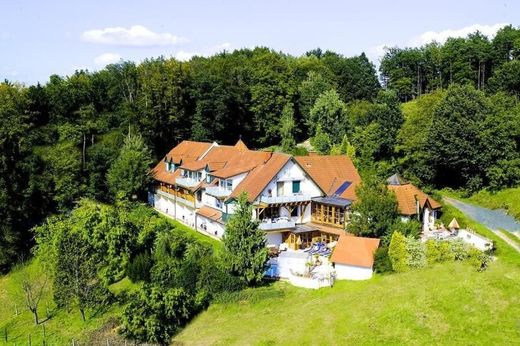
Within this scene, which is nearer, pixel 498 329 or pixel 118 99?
pixel 498 329

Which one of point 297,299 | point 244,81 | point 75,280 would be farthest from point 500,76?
point 75,280

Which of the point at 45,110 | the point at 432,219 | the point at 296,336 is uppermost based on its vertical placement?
the point at 45,110

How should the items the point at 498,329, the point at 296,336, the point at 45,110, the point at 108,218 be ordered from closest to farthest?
the point at 498,329, the point at 296,336, the point at 108,218, the point at 45,110

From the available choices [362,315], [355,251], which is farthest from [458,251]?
[362,315]

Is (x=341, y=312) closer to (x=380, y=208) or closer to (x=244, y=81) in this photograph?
(x=380, y=208)

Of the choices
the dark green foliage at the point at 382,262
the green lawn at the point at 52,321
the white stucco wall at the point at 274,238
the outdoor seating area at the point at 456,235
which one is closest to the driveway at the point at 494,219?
the outdoor seating area at the point at 456,235

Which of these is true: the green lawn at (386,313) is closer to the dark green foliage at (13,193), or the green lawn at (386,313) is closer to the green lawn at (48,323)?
the green lawn at (48,323)

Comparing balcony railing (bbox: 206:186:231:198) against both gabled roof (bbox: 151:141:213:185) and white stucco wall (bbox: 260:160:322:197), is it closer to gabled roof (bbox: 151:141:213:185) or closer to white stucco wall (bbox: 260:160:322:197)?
white stucco wall (bbox: 260:160:322:197)
